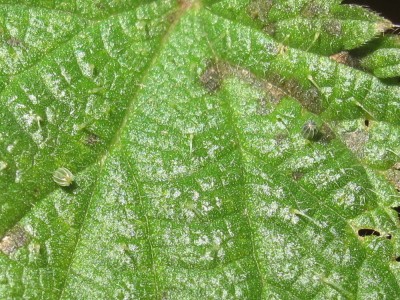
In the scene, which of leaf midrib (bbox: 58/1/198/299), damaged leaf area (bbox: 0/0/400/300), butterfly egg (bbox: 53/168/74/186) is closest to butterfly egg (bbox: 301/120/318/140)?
damaged leaf area (bbox: 0/0/400/300)

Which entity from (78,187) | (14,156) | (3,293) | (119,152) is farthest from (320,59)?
(3,293)

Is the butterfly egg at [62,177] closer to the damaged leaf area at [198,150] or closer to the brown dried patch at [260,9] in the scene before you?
the damaged leaf area at [198,150]

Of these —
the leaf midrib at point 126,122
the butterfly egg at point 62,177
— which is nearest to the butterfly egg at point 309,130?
the leaf midrib at point 126,122

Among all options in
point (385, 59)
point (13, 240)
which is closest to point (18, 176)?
point (13, 240)

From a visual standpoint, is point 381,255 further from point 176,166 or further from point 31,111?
point 31,111

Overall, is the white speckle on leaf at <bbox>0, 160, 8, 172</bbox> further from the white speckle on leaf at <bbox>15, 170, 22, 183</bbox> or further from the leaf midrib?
the leaf midrib
